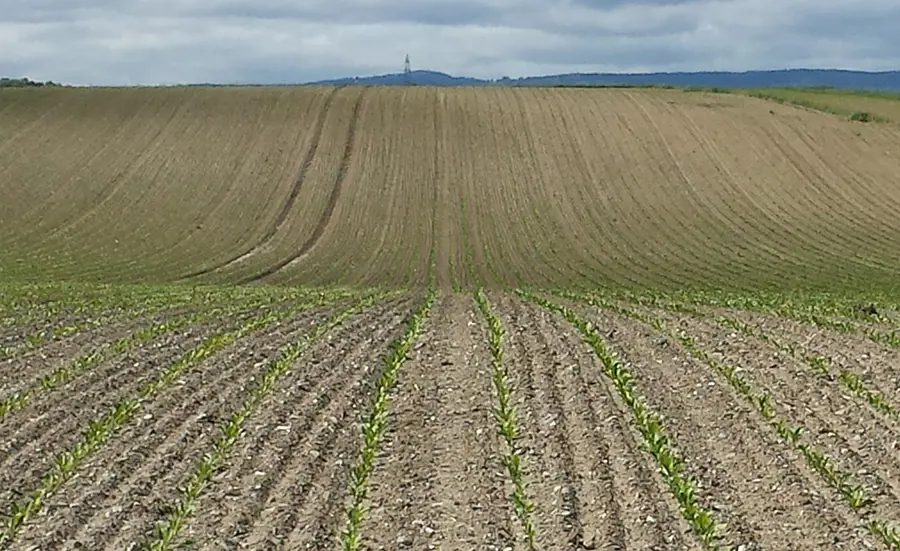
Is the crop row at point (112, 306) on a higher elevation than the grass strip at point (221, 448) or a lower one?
lower

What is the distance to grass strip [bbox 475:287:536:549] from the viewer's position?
28.3 feet

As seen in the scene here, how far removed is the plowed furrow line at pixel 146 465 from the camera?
8.37 meters

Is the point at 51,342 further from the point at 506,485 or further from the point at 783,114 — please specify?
the point at 783,114

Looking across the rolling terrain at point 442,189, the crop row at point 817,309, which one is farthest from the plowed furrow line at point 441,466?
the rolling terrain at point 442,189

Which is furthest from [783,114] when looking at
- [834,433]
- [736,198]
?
[834,433]

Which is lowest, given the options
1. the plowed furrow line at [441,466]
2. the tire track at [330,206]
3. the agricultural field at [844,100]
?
the tire track at [330,206]

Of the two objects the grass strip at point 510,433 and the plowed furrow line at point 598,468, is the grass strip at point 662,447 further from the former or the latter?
the grass strip at point 510,433

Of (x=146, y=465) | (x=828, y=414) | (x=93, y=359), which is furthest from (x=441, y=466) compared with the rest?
(x=93, y=359)

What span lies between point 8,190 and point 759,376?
37.0 m

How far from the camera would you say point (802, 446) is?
10.4 m

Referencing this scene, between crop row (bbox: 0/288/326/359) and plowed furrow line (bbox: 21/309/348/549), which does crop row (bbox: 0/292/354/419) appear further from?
plowed furrow line (bbox: 21/309/348/549)

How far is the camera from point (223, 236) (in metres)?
39.6

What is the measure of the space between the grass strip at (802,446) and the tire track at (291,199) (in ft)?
68.1

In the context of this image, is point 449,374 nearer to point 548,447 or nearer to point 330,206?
point 548,447
